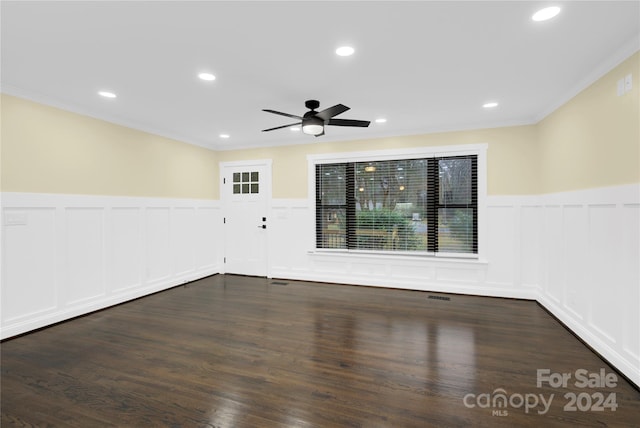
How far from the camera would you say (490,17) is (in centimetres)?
212

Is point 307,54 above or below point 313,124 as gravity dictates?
above

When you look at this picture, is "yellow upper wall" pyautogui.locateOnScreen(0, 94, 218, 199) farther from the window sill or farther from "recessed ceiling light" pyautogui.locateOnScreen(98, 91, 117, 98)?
the window sill

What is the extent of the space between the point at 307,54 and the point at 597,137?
2.85 m

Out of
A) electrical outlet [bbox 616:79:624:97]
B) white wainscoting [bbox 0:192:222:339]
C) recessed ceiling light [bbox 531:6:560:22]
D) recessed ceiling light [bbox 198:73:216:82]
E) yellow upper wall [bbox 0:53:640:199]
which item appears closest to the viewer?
recessed ceiling light [bbox 531:6:560:22]

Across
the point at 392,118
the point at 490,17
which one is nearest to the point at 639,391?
the point at 490,17

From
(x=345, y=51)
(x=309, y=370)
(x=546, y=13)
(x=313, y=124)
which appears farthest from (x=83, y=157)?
(x=546, y=13)

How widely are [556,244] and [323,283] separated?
349cm

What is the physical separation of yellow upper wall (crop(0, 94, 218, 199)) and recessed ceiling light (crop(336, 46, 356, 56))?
349 centimetres

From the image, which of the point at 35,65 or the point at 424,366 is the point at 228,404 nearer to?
the point at 424,366

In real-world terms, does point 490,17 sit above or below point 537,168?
above

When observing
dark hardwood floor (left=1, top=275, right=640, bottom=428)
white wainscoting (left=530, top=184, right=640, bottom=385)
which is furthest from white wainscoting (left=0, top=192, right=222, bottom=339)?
white wainscoting (left=530, top=184, right=640, bottom=385)

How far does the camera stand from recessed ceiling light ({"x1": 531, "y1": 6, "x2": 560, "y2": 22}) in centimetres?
203

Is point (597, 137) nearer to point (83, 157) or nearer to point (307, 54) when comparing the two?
point (307, 54)

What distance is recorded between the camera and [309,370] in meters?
2.63
